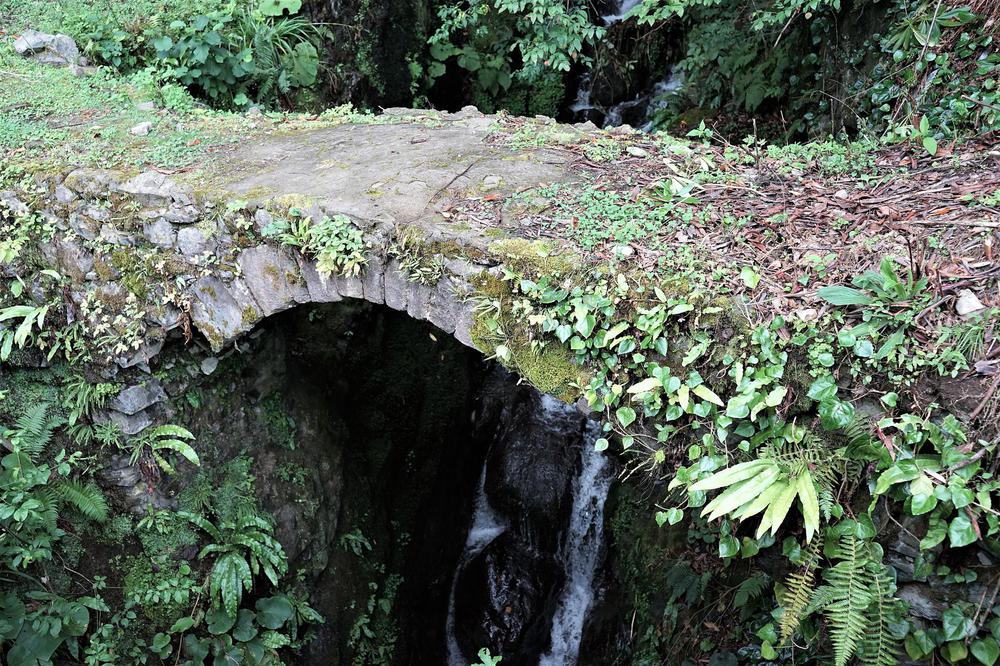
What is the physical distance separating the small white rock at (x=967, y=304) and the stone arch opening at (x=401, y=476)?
344cm

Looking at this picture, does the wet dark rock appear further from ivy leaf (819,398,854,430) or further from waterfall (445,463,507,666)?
ivy leaf (819,398,854,430)

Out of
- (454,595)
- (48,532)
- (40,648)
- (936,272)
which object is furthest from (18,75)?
(936,272)

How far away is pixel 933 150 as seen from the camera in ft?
14.4

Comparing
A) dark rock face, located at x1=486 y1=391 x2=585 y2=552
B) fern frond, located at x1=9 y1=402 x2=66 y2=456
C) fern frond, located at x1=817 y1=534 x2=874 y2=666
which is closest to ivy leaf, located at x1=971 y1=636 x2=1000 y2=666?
fern frond, located at x1=817 y1=534 x2=874 y2=666

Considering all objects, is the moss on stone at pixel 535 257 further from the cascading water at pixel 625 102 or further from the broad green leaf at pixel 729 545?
the cascading water at pixel 625 102

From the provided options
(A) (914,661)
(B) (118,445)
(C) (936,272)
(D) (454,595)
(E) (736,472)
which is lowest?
(D) (454,595)

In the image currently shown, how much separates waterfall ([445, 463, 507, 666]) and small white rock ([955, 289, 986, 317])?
16.3ft

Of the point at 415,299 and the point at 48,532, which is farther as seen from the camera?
the point at 48,532

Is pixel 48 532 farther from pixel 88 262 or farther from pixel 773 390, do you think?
pixel 773 390

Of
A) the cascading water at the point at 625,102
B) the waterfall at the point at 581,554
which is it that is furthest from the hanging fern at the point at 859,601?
the cascading water at the point at 625,102

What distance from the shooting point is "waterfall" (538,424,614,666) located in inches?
262

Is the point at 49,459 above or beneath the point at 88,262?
beneath

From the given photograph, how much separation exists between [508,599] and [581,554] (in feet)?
2.75

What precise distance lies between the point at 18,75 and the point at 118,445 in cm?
390
